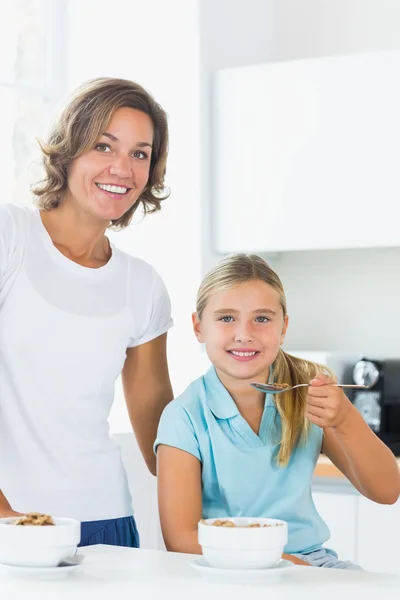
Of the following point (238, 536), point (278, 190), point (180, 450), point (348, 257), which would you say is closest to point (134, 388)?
point (180, 450)

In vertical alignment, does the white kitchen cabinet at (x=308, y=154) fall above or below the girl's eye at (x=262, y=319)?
above

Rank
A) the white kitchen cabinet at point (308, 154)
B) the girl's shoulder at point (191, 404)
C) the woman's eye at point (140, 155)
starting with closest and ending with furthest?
1. the girl's shoulder at point (191, 404)
2. the woman's eye at point (140, 155)
3. the white kitchen cabinet at point (308, 154)

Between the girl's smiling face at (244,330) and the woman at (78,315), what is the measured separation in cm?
16

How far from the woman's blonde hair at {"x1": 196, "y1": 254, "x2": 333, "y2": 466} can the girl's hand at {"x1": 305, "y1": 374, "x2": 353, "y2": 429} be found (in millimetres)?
179

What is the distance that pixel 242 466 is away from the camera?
5.68ft

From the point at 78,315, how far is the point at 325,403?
1.62ft

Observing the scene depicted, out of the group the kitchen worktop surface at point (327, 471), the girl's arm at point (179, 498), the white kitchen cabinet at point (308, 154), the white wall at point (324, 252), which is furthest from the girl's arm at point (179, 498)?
the white wall at point (324, 252)

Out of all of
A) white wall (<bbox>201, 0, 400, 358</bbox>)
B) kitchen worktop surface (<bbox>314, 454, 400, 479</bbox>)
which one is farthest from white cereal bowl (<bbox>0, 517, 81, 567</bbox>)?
white wall (<bbox>201, 0, 400, 358</bbox>)

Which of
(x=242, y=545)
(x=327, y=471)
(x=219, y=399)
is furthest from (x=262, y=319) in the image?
(x=327, y=471)

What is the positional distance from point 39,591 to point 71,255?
0.83 metres

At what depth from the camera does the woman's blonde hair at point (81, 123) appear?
1798mm

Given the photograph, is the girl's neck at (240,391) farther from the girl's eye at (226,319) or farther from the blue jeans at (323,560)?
the blue jeans at (323,560)

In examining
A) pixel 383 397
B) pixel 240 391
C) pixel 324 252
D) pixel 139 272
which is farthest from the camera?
pixel 324 252

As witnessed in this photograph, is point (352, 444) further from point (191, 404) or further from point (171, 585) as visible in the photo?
point (171, 585)
